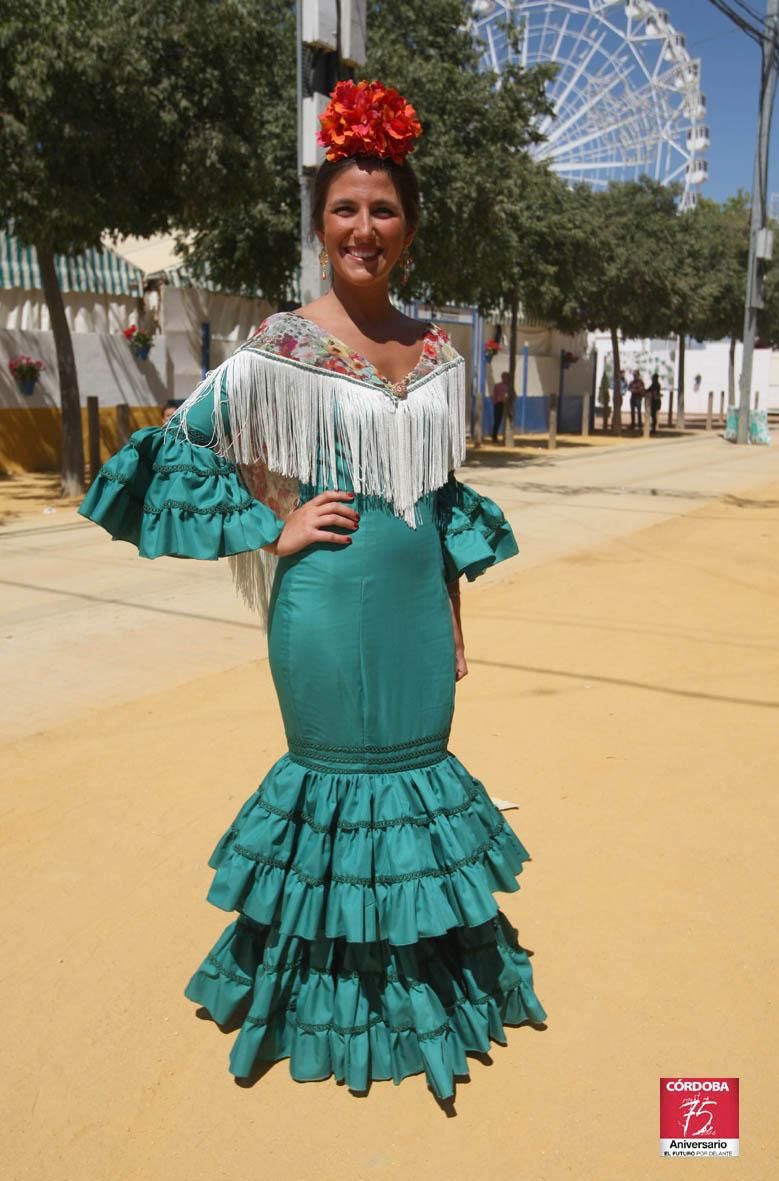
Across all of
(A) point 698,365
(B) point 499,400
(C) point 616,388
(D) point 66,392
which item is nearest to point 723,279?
(C) point 616,388

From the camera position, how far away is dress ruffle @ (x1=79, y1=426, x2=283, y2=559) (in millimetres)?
2281

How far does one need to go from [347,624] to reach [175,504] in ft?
1.50

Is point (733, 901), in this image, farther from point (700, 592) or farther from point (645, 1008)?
point (700, 592)

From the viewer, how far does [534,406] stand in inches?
1187

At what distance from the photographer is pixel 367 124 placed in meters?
2.28

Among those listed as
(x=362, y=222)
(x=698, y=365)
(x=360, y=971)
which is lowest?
(x=360, y=971)

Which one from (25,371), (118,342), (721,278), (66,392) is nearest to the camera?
(66,392)

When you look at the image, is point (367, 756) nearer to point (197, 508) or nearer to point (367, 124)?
point (197, 508)

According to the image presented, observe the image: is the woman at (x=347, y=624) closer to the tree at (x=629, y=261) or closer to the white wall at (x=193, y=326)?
the white wall at (x=193, y=326)

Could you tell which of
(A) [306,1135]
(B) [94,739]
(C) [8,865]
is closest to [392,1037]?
(A) [306,1135]

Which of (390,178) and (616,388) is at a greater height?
(390,178)

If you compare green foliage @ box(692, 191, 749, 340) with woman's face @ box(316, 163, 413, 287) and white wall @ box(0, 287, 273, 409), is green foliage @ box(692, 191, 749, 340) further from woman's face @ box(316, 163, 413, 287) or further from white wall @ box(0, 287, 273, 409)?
woman's face @ box(316, 163, 413, 287)

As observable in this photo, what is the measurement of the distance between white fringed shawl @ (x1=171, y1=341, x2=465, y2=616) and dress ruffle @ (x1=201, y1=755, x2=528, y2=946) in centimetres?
62

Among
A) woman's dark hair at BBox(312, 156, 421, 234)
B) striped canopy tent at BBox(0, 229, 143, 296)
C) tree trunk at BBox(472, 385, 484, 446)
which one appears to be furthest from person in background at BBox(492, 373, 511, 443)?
woman's dark hair at BBox(312, 156, 421, 234)
